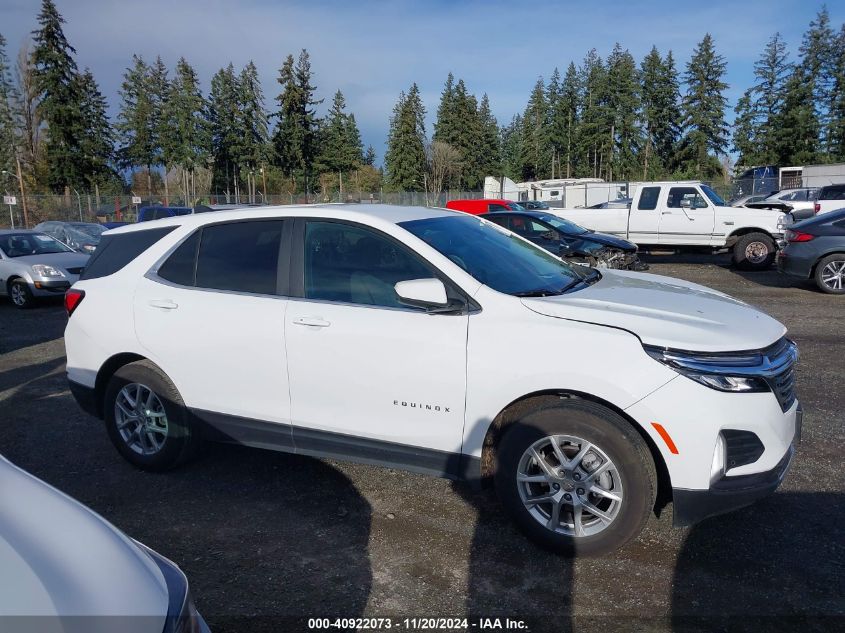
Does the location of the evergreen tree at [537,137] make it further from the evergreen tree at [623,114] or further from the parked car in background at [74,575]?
the parked car in background at [74,575]

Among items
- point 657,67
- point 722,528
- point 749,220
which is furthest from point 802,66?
point 722,528

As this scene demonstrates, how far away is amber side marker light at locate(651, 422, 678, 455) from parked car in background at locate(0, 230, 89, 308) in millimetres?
11989

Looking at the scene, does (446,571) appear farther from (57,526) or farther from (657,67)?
(657,67)

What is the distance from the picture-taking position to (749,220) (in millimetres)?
15031

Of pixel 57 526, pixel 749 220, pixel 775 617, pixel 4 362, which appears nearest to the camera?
pixel 57 526

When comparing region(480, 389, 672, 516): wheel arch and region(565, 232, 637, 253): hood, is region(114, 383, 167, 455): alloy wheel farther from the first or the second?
region(565, 232, 637, 253): hood

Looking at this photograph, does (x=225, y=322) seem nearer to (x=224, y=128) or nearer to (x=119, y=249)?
(x=119, y=249)

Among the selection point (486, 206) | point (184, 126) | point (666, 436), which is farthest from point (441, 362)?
point (184, 126)

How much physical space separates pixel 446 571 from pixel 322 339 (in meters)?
1.43

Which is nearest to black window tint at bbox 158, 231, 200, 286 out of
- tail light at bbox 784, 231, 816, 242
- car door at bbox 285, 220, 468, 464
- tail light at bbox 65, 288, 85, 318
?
tail light at bbox 65, 288, 85, 318

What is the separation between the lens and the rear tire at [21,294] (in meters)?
12.0

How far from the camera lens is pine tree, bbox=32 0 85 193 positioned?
4269cm

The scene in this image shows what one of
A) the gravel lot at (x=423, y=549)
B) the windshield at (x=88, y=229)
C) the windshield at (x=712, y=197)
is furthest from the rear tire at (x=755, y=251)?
the windshield at (x=88, y=229)

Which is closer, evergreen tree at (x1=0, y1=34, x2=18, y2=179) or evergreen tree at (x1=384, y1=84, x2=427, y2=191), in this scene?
evergreen tree at (x1=0, y1=34, x2=18, y2=179)
